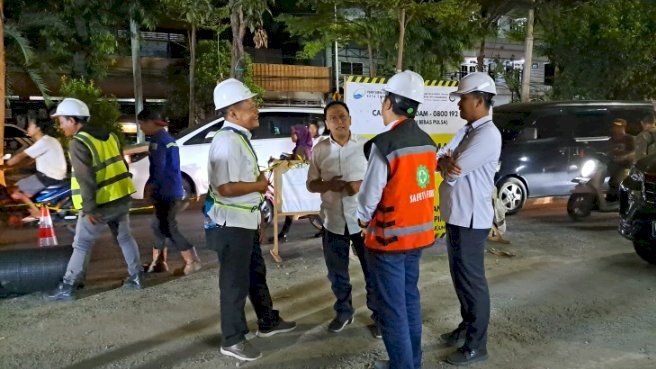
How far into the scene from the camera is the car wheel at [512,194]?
965cm

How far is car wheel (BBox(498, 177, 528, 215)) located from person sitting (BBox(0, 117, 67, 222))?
674cm

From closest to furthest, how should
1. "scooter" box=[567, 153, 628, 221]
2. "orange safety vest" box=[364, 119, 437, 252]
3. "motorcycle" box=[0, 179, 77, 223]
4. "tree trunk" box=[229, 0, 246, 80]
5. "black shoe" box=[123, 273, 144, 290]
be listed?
1. "orange safety vest" box=[364, 119, 437, 252]
2. "black shoe" box=[123, 273, 144, 290]
3. "motorcycle" box=[0, 179, 77, 223]
4. "scooter" box=[567, 153, 628, 221]
5. "tree trunk" box=[229, 0, 246, 80]

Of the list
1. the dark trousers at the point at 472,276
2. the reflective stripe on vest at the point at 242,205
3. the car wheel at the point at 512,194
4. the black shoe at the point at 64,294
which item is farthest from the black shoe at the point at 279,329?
the car wheel at the point at 512,194

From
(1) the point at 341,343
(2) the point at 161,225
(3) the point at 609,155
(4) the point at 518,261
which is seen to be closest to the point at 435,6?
(3) the point at 609,155

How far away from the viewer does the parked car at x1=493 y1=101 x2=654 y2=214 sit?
31.8ft

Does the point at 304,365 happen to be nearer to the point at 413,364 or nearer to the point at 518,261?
the point at 413,364

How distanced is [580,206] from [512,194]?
1.05 m

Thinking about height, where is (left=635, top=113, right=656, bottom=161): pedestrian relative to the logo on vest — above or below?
below

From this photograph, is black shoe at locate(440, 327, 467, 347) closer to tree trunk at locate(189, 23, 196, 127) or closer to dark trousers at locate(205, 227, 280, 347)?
dark trousers at locate(205, 227, 280, 347)

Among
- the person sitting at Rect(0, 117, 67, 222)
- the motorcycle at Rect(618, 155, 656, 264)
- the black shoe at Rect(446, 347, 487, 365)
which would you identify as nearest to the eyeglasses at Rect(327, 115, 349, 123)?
the black shoe at Rect(446, 347, 487, 365)

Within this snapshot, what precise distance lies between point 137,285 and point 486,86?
3676 millimetres

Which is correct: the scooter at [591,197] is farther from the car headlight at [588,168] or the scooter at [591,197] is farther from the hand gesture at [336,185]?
the hand gesture at [336,185]

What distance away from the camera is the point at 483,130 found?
3.89 meters

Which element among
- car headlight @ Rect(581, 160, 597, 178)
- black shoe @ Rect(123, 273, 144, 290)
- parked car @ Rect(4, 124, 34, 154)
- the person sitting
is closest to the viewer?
black shoe @ Rect(123, 273, 144, 290)
